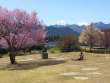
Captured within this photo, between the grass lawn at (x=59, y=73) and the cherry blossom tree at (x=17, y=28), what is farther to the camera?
the cherry blossom tree at (x=17, y=28)

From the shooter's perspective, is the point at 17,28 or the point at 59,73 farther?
the point at 17,28

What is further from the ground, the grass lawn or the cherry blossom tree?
the cherry blossom tree

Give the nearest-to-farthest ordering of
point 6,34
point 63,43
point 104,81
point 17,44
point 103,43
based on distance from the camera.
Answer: point 104,81 → point 6,34 → point 17,44 → point 63,43 → point 103,43

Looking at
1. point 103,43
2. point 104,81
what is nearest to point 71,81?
point 104,81

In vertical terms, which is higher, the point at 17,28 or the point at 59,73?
the point at 17,28

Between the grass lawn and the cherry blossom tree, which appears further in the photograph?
the cherry blossom tree

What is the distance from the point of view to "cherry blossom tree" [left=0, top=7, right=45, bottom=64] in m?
34.4

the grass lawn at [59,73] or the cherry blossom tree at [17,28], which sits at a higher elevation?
the cherry blossom tree at [17,28]

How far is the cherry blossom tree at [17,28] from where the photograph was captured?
34406mm

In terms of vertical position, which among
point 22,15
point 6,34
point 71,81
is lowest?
point 71,81

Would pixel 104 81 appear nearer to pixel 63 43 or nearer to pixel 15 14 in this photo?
pixel 15 14

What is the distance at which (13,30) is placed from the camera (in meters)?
34.6

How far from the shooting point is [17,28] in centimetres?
3506

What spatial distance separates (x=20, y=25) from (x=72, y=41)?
27202 millimetres
